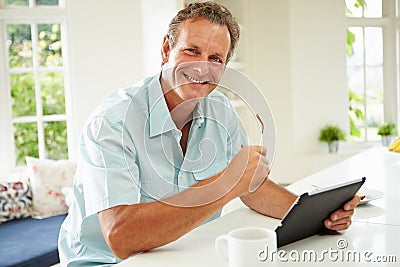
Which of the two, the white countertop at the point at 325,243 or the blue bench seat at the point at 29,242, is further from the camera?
the blue bench seat at the point at 29,242

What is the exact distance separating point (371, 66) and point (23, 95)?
324 cm

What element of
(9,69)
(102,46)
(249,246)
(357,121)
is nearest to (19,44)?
(9,69)

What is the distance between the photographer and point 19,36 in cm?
406

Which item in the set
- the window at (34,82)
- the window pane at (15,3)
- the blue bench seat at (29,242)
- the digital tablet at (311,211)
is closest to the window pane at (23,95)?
the window at (34,82)

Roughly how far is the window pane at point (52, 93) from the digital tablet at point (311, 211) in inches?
123

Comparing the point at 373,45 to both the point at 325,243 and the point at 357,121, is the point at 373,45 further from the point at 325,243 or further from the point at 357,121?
the point at 325,243

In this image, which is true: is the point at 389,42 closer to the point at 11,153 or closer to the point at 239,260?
the point at 11,153

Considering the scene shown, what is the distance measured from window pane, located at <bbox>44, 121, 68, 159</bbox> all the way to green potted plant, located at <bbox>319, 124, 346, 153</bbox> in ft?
7.54

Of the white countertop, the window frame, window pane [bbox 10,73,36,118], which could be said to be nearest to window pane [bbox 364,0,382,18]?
the window frame

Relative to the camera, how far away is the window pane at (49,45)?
4094 millimetres

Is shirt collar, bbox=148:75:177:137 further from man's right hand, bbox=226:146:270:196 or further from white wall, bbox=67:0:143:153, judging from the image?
white wall, bbox=67:0:143:153

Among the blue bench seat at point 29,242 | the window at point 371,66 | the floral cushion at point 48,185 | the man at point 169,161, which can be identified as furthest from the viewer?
the window at point 371,66

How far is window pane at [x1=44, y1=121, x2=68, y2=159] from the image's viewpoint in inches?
163

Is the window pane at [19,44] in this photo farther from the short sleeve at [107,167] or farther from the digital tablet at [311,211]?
the digital tablet at [311,211]
